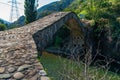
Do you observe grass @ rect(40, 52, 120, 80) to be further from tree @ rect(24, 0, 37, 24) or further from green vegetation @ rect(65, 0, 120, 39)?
tree @ rect(24, 0, 37, 24)

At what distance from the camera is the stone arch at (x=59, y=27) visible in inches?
412

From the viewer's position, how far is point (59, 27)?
549 inches

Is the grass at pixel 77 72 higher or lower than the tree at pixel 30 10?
higher

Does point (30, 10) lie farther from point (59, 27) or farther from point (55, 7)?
point (55, 7)

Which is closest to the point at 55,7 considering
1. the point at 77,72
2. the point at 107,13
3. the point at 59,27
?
the point at 107,13

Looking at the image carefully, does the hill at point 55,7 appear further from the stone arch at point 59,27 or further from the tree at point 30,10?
the stone arch at point 59,27

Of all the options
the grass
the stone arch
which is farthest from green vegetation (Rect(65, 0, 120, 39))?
the grass

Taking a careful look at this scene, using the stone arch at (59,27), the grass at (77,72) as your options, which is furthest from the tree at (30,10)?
the grass at (77,72)

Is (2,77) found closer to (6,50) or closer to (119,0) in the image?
(6,50)

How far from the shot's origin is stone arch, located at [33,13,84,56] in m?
10.5

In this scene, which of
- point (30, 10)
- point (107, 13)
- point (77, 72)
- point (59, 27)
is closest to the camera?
point (77, 72)

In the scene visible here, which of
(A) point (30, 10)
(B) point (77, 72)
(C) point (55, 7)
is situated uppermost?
(B) point (77, 72)

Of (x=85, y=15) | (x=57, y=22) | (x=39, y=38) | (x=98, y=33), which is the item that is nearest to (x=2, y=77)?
(x=39, y=38)

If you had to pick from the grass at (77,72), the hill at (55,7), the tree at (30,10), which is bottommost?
the hill at (55,7)
